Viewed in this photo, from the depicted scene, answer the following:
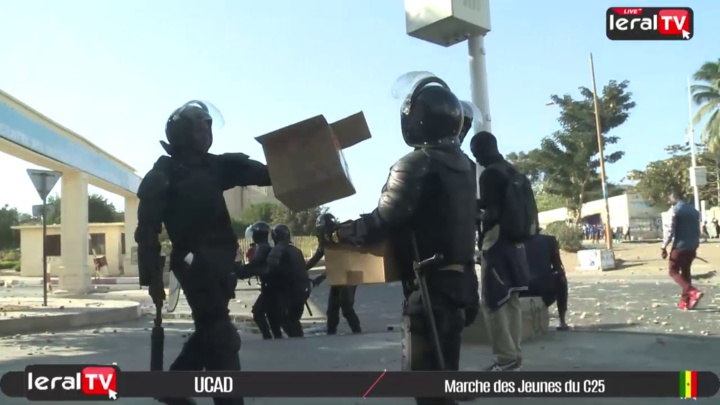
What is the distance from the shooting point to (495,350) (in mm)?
4902

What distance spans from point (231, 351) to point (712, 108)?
4821cm

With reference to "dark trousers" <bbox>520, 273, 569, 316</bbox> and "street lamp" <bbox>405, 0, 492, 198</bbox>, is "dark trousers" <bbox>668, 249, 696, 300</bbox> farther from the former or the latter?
"street lamp" <bbox>405, 0, 492, 198</bbox>

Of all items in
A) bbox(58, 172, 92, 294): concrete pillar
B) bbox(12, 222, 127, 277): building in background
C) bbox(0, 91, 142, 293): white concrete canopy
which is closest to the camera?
bbox(0, 91, 142, 293): white concrete canopy

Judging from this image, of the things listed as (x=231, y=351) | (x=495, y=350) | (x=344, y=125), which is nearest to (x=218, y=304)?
(x=231, y=351)

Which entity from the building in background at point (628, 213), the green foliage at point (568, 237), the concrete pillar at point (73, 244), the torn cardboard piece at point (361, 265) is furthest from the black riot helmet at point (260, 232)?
the building in background at point (628, 213)

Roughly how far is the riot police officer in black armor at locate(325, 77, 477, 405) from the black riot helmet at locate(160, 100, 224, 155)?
43.4 inches

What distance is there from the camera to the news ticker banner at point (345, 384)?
2.80 meters

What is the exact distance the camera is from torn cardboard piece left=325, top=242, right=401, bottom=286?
3.11m

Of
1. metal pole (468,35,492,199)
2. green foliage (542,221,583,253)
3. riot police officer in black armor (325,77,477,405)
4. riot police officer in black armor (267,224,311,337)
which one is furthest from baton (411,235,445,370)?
green foliage (542,221,583,253)

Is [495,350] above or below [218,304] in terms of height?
below

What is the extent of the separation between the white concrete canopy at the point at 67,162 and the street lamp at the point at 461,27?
9.99 m

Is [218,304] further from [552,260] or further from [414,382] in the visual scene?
[552,260]

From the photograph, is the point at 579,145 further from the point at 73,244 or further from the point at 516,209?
the point at 516,209

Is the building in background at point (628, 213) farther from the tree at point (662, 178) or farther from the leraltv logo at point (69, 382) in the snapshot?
the leraltv logo at point (69, 382)
